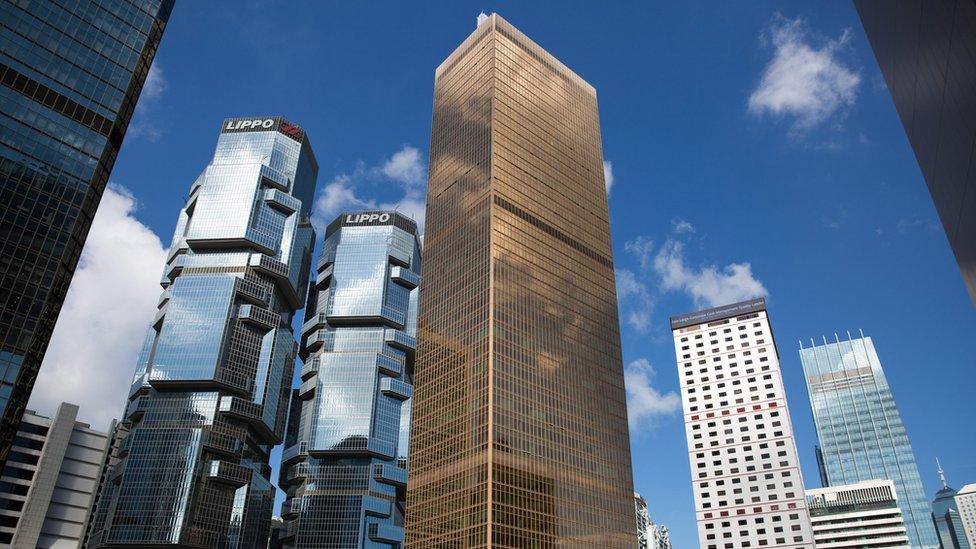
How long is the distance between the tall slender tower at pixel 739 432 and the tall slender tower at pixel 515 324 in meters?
31.6

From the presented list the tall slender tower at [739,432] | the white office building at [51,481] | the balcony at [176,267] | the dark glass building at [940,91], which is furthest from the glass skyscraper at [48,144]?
the tall slender tower at [739,432]

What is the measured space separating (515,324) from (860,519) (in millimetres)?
121411

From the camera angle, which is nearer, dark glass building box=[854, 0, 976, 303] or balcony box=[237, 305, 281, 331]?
dark glass building box=[854, 0, 976, 303]

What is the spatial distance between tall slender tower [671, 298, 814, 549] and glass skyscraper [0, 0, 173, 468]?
117160 millimetres

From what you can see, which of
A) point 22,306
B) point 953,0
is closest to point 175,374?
point 22,306

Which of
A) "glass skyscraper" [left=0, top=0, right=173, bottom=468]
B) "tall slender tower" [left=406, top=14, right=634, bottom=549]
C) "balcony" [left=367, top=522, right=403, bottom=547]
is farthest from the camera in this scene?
"balcony" [left=367, top=522, right=403, bottom=547]

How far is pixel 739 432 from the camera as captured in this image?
473 feet

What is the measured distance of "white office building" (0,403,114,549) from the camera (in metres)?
119

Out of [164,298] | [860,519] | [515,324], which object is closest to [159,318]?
[164,298]

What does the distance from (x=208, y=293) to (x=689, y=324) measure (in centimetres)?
11891

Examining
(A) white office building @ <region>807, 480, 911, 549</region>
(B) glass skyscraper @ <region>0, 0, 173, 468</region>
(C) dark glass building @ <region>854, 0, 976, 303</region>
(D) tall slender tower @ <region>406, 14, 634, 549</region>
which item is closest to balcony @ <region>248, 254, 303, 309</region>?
(D) tall slender tower @ <region>406, 14, 634, 549</region>

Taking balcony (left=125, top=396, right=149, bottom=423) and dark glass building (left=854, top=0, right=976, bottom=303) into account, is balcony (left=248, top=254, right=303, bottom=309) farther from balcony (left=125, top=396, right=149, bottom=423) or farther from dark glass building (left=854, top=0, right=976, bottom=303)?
dark glass building (left=854, top=0, right=976, bottom=303)

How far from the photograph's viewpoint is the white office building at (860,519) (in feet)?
569

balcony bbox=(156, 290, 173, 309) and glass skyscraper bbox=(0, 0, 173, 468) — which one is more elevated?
balcony bbox=(156, 290, 173, 309)
